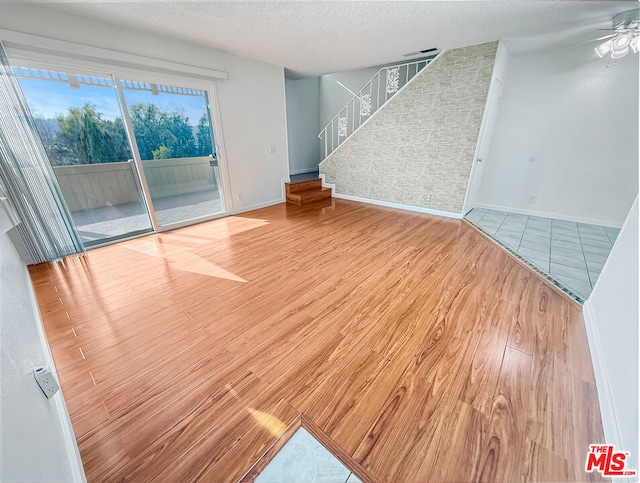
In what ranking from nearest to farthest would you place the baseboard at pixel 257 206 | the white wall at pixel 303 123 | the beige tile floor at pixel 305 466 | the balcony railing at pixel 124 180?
the beige tile floor at pixel 305 466
the balcony railing at pixel 124 180
the baseboard at pixel 257 206
the white wall at pixel 303 123

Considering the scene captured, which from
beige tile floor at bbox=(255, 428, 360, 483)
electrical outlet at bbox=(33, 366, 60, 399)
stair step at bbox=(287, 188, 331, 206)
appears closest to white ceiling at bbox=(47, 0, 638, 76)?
stair step at bbox=(287, 188, 331, 206)

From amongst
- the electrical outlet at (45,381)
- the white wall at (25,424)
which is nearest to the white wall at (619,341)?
the white wall at (25,424)

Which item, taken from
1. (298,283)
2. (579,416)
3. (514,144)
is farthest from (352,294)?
(514,144)

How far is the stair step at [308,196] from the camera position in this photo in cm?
514

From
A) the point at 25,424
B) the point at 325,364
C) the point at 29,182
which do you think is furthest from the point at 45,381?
the point at 29,182

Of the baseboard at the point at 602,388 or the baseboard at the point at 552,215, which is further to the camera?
the baseboard at the point at 552,215

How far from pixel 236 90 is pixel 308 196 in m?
2.25

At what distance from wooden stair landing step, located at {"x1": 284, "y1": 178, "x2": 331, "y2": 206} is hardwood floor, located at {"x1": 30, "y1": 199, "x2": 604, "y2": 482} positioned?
2488mm

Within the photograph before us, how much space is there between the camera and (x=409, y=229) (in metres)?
3.83

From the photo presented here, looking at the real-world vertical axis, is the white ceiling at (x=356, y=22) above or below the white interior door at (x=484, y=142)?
above

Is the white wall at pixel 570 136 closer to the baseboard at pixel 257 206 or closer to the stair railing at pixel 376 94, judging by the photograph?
the stair railing at pixel 376 94

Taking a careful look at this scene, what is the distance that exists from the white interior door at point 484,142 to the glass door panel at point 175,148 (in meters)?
4.31

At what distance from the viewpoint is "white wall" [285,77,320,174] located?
6625 mm

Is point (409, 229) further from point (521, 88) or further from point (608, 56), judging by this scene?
point (608, 56)
